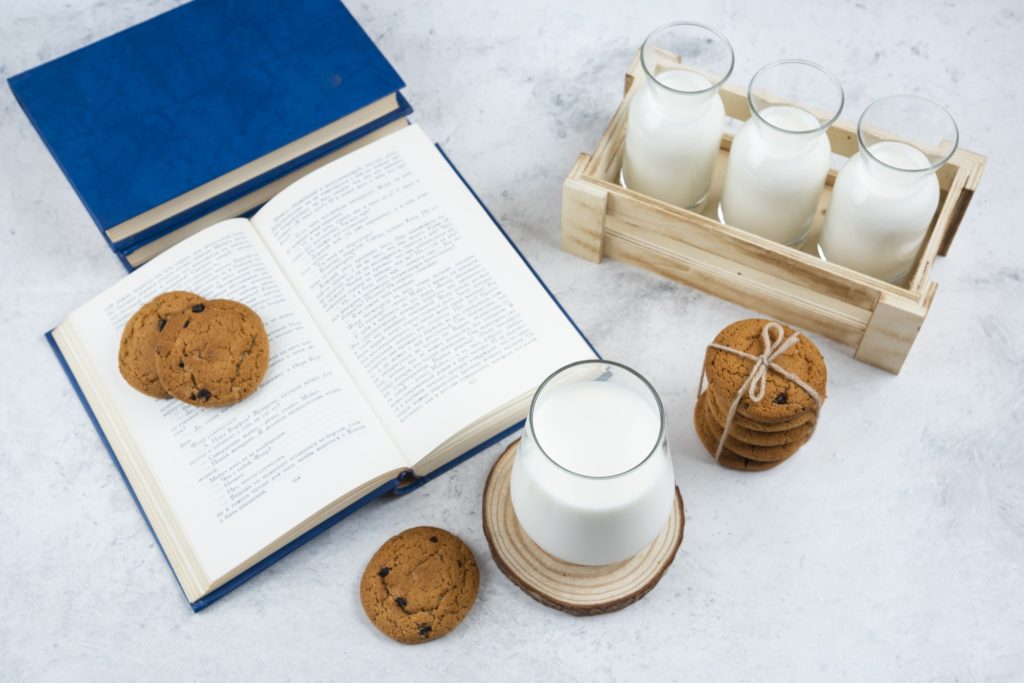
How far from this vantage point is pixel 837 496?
1.16 metres

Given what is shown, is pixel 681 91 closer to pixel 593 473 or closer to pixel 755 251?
pixel 755 251

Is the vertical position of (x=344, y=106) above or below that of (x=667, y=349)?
above

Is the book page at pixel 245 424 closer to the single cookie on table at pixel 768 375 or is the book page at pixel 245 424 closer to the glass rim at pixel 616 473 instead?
the glass rim at pixel 616 473

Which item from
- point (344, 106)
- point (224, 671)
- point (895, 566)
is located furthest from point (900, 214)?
point (224, 671)

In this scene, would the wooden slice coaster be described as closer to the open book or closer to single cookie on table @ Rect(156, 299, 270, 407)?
the open book

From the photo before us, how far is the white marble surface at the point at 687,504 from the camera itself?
1088 millimetres

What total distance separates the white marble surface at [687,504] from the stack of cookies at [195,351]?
13cm

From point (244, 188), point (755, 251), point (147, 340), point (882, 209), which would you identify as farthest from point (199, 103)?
point (882, 209)

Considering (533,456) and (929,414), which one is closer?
(533,456)

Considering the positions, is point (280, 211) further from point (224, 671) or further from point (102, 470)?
point (224, 671)

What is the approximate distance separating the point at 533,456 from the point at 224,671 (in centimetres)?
41

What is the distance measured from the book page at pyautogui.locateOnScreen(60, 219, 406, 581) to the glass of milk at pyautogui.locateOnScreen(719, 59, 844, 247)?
19.2 inches

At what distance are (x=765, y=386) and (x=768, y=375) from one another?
13 mm

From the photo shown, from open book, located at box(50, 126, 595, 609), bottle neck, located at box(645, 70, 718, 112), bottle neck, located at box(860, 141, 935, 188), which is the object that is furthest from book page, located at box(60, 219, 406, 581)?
bottle neck, located at box(860, 141, 935, 188)
